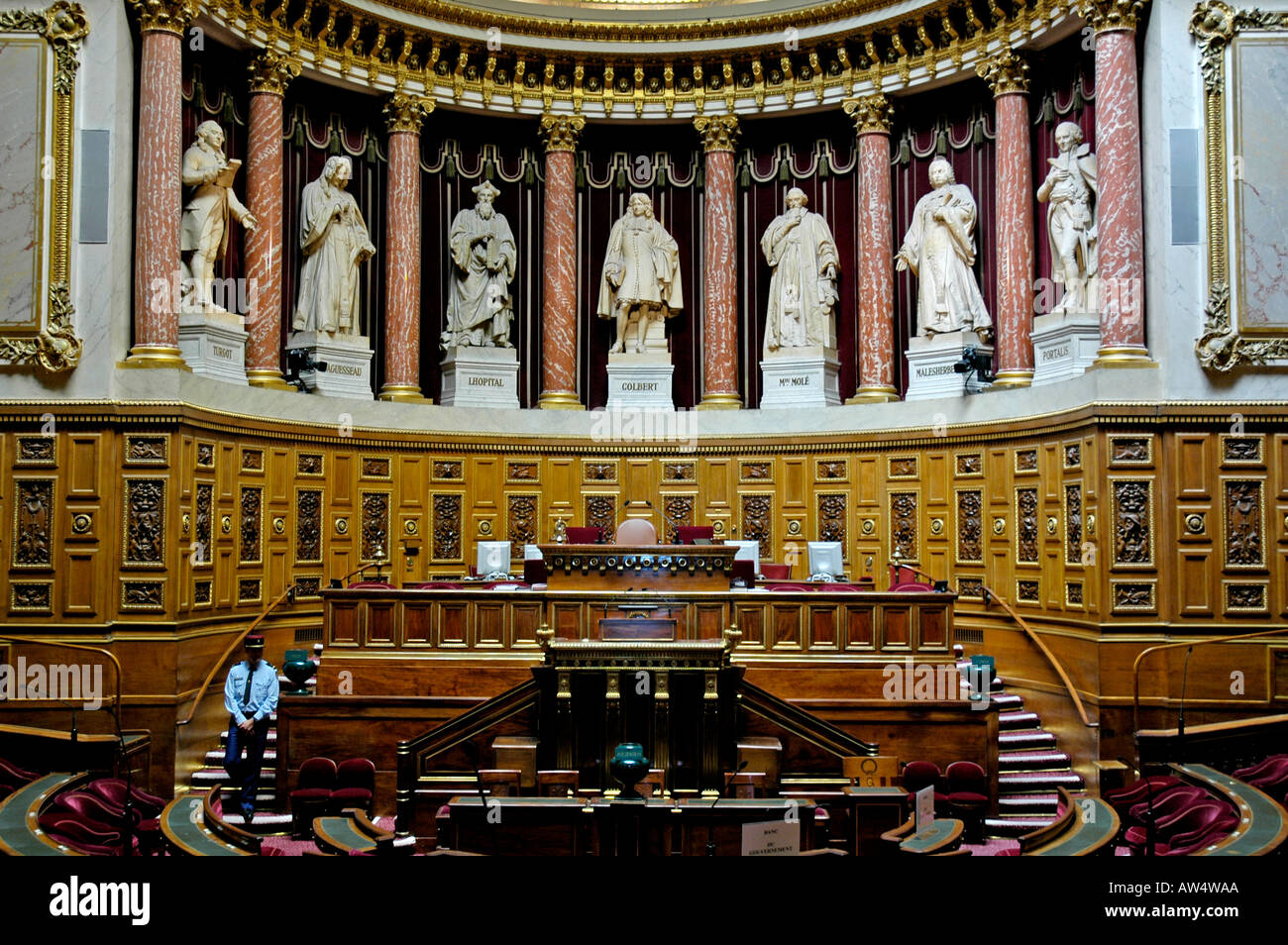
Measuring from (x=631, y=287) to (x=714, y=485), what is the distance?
3313 millimetres

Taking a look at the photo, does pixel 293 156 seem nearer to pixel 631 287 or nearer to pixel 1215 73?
pixel 631 287

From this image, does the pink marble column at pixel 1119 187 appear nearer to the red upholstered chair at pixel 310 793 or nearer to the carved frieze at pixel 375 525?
the red upholstered chair at pixel 310 793

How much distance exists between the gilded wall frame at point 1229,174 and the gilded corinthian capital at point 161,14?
38.2 ft

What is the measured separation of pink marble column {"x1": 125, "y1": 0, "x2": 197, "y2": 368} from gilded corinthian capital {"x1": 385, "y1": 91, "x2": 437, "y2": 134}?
13.3 ft

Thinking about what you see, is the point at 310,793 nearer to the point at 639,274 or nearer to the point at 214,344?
the point at 214,344

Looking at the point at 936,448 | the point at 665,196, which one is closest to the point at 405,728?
the point at 936,448

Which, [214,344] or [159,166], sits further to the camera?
[214,344]

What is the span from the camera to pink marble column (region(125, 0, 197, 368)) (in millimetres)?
14883

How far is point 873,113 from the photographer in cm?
1897

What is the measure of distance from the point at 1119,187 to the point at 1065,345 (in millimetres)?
2115

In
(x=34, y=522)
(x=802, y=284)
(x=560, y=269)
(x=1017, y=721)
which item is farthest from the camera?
(x=560, y=269)

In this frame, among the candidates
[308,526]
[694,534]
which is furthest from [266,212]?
[694,534]

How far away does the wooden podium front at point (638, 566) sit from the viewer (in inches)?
580

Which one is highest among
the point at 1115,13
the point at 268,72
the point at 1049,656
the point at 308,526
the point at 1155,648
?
the point at 268,72
